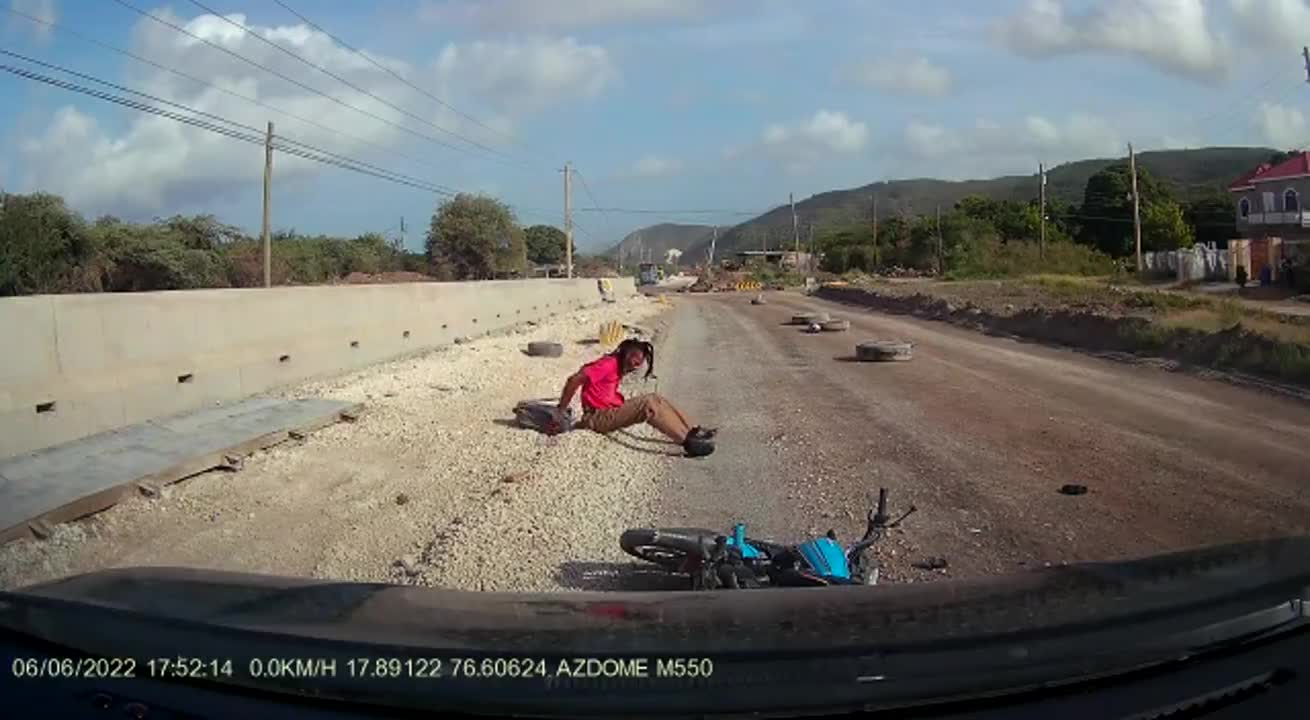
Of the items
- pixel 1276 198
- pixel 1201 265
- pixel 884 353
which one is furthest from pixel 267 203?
pixel 1276 198

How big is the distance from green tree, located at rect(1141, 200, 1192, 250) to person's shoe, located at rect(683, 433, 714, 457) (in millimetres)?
79575

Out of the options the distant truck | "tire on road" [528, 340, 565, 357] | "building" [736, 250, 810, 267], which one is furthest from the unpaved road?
"building" [736, 250, 810, 267]

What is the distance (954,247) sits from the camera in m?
90.8

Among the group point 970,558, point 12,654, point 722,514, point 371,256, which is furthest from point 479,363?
point 371,256

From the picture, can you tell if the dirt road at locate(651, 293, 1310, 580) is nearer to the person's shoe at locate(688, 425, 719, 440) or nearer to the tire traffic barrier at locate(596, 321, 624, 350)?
the person's shoe at locate(688, 425, 719, 440)

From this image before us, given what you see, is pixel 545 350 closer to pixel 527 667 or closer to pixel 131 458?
pixel 131 458

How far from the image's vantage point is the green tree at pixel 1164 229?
82.0 meters

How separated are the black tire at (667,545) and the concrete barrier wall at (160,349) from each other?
18.8ft

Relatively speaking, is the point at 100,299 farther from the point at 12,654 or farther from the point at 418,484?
the point at 12,654

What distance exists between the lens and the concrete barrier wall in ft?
29.8


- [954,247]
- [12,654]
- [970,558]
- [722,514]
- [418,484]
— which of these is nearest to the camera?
[12,654]

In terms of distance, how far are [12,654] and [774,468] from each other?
7.44m

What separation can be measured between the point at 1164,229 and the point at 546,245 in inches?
2455

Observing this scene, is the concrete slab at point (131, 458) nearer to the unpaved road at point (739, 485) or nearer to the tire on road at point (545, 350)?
the unpaved road at point (739, 485)
